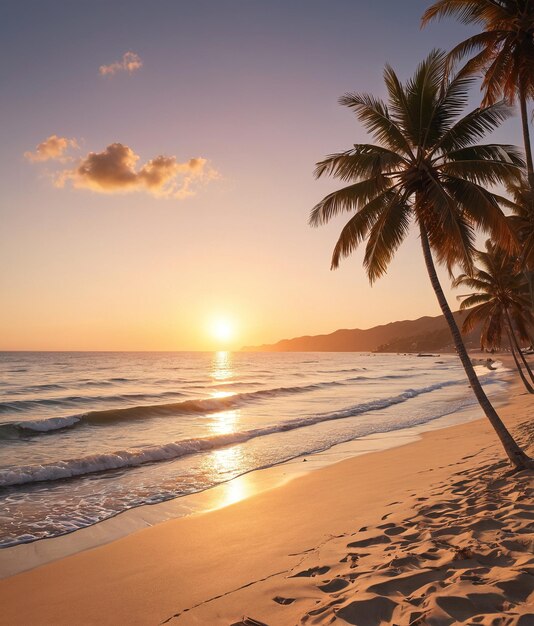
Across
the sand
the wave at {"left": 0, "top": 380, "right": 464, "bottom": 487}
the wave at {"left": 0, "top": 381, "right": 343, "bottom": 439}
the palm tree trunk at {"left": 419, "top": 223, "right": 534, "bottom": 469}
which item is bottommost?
the wave at {"left": 0, "top": 381, "right": 343, "bottom": 439}

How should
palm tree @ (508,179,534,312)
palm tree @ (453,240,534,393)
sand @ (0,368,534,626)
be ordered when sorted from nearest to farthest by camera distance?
1. sand @ (0,368,534,626)
2. palm tree @ (508,179,534,312)
3. palm tree @ (453,240,534,393)

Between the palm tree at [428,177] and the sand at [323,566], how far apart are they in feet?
12.3

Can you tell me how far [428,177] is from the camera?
9398 millimetres

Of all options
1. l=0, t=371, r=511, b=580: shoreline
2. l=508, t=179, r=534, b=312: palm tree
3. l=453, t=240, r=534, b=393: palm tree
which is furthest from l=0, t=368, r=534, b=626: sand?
l=453, t=240, r=534, b=393: palm tree

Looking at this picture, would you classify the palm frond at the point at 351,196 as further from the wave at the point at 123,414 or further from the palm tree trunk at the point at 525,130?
the wave at the point at 123,414

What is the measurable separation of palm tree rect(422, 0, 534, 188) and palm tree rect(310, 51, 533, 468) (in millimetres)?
1596

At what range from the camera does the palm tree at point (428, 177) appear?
9.03 m

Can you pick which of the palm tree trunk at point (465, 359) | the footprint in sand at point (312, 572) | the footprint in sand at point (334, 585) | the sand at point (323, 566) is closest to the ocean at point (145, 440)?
the sand at point (323, 566)

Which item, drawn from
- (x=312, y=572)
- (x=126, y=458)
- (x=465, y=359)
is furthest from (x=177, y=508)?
(x=465, y=359)

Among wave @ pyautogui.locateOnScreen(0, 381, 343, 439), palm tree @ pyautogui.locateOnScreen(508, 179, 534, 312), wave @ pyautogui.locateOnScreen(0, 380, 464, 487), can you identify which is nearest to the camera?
wave @ pyautogui.locateOnScreen(0, 380, 464, 487)

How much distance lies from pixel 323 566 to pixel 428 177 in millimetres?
8308

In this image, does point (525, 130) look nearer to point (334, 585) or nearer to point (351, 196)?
point (351, 196)

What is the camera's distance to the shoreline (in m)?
6.16

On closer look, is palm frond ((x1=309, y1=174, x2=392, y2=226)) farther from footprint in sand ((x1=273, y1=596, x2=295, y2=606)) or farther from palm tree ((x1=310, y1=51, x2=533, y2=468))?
footprint in sand ((x1=273, y1=596, x2=295, y2=606))
